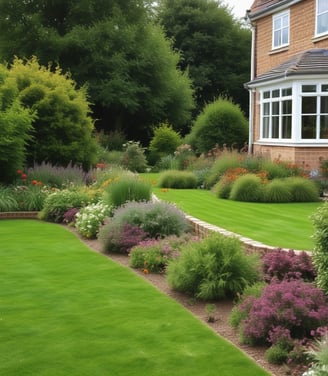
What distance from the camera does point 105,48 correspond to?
110 feet

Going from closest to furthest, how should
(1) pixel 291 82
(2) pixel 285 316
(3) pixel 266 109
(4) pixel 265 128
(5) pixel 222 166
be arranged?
(2) pixel 285 316, (5) pixel 222 166, (1) pixel 291 82, (3) pixel 266 109, (4) pixel 265 128

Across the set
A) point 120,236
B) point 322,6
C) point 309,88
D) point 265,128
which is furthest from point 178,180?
point 120,236

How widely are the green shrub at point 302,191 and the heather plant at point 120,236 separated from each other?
272 inches

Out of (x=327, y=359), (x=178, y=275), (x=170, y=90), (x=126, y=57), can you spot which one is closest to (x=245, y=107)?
(x=170, y=90)

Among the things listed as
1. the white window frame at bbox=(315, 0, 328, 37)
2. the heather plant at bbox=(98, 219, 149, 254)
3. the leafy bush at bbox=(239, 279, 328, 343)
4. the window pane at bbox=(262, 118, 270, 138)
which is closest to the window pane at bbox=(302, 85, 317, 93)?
the white window frame at bbox=(315, 0, 328, 37)

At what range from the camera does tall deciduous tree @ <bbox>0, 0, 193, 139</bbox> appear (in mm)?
33531

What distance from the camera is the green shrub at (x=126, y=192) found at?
11.7 m

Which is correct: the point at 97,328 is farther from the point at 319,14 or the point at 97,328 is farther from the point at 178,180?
the point at 319,14

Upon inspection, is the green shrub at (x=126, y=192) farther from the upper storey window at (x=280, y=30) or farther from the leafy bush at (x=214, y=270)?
the upper storey window at (x=280, y=30)

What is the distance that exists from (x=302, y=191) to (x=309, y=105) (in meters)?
4.65

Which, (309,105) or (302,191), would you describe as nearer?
(302,191)

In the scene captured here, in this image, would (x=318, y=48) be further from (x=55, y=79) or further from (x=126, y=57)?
(x=126, y=57)

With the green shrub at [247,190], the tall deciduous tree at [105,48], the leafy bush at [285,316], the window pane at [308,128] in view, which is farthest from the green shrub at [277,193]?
the tall deciduous tree at [105,48]

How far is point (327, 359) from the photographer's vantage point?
4336 mm
